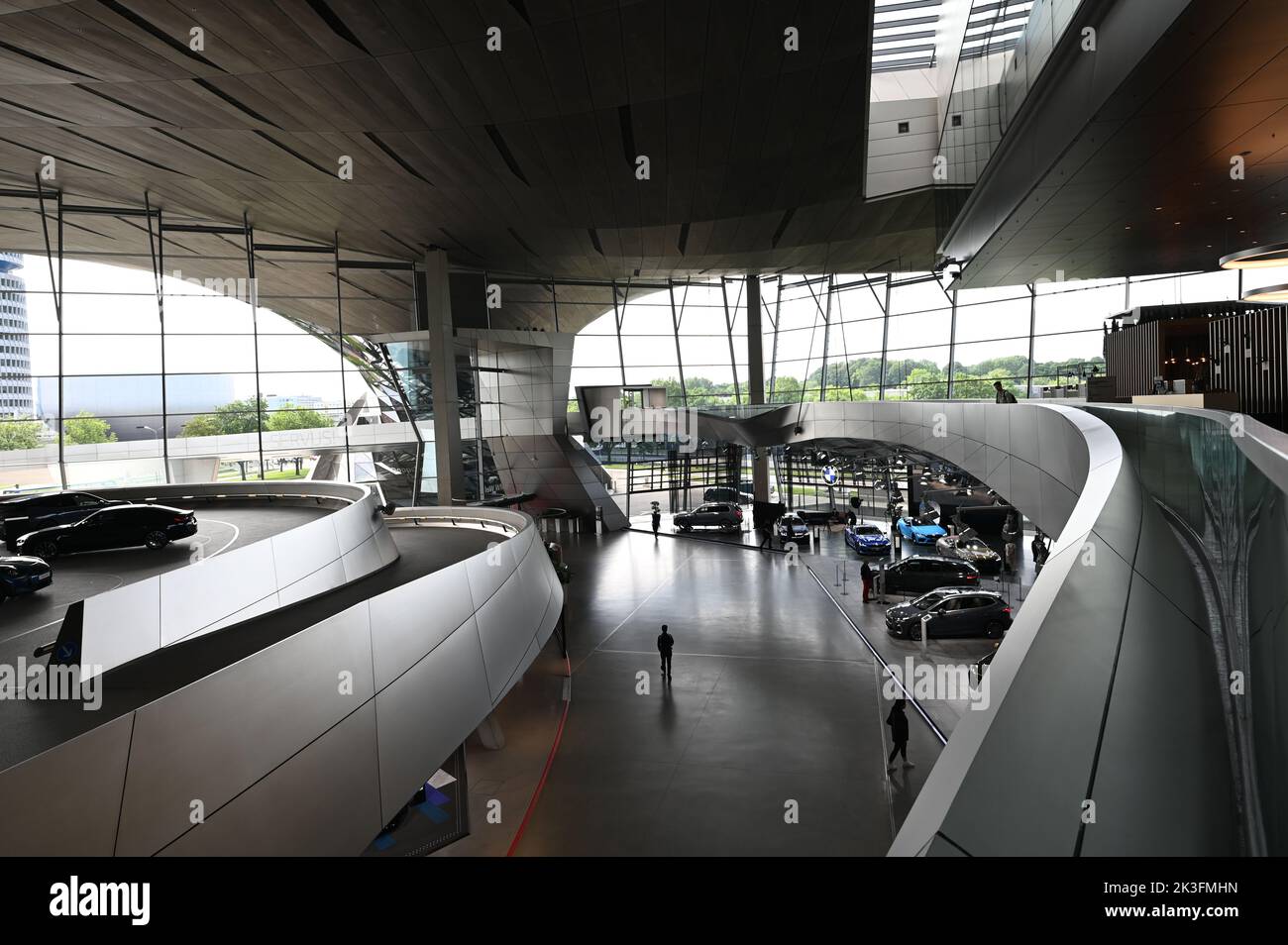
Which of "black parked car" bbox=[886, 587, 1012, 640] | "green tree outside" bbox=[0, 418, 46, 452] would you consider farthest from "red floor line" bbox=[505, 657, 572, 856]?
"green tree outside" bbox=[0, 418, 46, 452]

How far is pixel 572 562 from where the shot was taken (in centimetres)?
2606

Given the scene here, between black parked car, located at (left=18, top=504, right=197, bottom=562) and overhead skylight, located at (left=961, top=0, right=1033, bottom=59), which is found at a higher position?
overhead skylight, located at (left=961, top=0, right=1033, bottom=59)

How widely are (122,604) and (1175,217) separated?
17576mm

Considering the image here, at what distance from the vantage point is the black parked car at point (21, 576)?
8.05 meters

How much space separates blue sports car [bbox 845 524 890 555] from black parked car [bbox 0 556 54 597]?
23.2 meters

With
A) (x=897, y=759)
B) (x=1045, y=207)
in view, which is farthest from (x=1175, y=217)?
(x=897, y=759)

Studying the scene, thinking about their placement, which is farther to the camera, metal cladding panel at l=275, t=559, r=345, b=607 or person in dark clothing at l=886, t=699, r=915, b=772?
person in dark clothing at l=886, t=699, r=915, b=772

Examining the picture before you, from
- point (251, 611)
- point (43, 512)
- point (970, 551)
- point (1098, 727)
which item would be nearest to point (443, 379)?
point (43, 512)

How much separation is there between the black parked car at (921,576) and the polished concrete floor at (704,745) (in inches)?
105

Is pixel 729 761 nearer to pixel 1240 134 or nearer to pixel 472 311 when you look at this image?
pixel 1240 134

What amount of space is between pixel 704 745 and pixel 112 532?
940cm

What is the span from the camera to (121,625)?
5.50 m

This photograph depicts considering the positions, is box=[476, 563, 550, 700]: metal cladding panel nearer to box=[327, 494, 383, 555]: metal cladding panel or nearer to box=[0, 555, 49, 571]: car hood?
box=[327, 494, 383, 555]: metal cladding panel

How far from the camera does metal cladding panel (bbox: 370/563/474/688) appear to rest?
6246 mm
